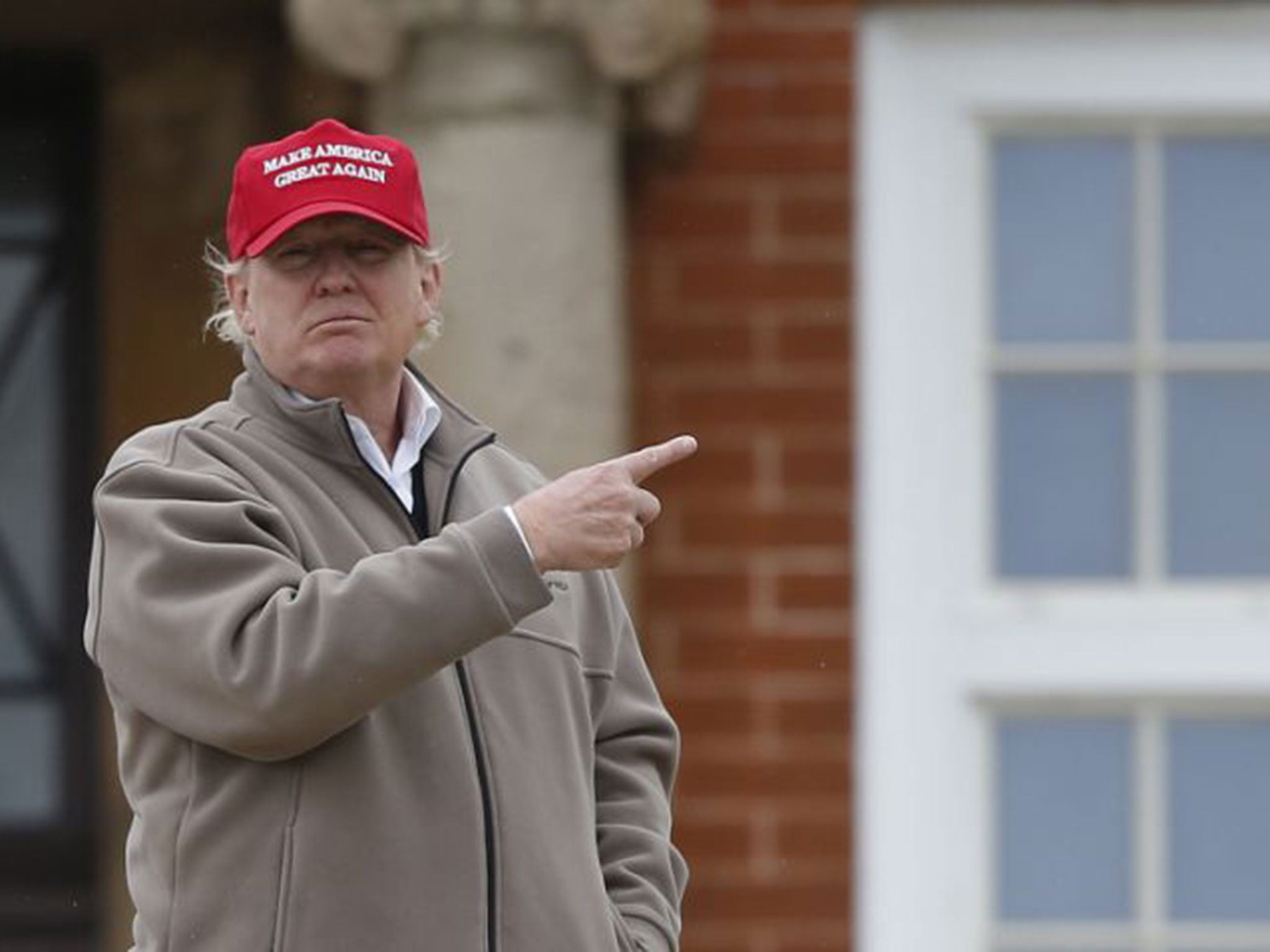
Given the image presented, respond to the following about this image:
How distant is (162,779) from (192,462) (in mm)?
254

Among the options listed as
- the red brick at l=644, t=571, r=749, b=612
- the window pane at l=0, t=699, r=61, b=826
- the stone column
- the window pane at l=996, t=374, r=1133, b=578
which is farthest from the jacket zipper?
the window pane at l=0, t=699, r=61, b=826

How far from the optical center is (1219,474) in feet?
17.0

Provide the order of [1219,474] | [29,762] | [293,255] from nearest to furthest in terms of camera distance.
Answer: [293,255] → [1219,474] → [29,762]

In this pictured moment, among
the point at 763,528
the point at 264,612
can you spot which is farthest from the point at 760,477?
the point at 264,612

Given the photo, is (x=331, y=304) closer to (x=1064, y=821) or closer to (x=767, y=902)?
(x=767, y=902)

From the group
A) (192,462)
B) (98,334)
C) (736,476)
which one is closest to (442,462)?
(192,462)

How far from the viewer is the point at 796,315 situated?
16.7ft

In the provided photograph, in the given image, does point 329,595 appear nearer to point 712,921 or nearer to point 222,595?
point 222,595

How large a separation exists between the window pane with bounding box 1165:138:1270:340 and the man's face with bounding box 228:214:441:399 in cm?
243

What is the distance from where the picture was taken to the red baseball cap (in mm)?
2869

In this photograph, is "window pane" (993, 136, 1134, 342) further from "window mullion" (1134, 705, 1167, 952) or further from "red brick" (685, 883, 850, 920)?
"red brick" (685, 883, 850, 920)

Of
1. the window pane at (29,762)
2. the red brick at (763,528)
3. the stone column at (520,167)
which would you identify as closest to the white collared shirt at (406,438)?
the stone column at (520,167)

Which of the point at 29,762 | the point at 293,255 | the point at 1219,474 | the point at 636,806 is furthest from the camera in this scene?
the point at 29,762

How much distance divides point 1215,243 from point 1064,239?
0.22 metres
